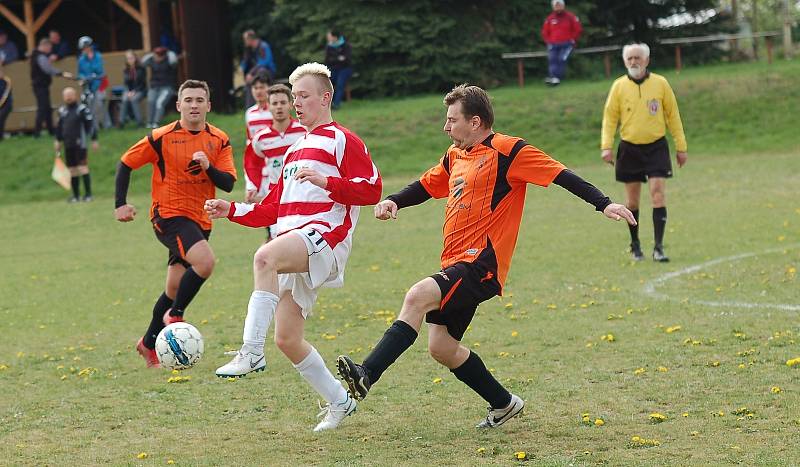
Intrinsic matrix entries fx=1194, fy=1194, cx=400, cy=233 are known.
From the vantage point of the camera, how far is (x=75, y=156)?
2256 centimetres

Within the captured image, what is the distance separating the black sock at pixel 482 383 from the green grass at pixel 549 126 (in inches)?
670

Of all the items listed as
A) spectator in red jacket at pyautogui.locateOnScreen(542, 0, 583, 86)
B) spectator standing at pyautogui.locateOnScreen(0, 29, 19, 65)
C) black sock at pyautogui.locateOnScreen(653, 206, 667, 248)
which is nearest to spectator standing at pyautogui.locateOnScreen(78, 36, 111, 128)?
spectator standing at pyautogui.locateOnScreen(0, 29, 19, 65)

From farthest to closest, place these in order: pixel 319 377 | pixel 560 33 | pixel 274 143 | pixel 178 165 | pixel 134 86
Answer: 1. pixel 560 33
2. pixel 134 86
3. pixel 274 143
4. pixel 178 165
5. pixel 319 377

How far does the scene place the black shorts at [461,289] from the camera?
6320 mm

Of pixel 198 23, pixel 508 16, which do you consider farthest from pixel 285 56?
pixel 508 16

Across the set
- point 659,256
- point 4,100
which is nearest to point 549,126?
point 4,100

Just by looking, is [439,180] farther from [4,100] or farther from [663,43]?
[663,43]

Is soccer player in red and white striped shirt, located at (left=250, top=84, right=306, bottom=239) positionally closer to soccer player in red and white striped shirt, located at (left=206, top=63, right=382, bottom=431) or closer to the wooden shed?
soccer player in red and white striped shirt, located at (left=206, top=63, right=382, bottom=431)

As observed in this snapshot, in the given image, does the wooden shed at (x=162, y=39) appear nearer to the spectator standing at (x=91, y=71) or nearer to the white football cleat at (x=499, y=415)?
the spectator standing at (x=91, y=71)

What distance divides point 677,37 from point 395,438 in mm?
28192

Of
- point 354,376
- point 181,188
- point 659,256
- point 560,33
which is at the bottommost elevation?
point 659,256

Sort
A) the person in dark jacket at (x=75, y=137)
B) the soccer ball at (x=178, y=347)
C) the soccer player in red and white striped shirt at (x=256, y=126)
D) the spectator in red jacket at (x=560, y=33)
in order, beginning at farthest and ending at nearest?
the spectator in red jacket at (x=560, y=33) → the person in dark jacket at (x=75, y=137) → the soccer player in red and white striped shirt at (x=256, y=126) → the soccer ball at (x=178, y=347)

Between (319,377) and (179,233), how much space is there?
283cm

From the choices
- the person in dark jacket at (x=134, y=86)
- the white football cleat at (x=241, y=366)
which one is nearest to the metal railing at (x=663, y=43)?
the person in dark jacket at (x=134, y=86)
